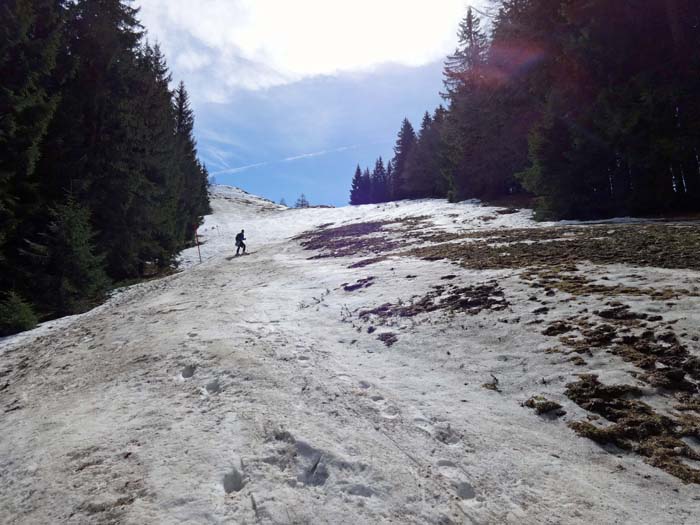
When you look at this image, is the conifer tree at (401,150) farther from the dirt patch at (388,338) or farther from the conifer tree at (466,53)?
the dirt patch at (388,338)

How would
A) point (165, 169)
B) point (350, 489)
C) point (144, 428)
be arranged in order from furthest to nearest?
point (165, 169), point (144, 428), point (350, 489)

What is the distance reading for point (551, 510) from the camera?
2.83m

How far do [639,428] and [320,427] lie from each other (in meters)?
3.00

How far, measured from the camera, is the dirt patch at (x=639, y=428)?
121 inches

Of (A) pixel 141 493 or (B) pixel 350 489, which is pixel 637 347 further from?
(A) pixel 141 493

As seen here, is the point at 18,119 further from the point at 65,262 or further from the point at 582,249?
the point at 582,249

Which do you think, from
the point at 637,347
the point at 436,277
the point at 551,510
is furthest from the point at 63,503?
the point at 436,277

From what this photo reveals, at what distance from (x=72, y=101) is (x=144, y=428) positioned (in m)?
14.9

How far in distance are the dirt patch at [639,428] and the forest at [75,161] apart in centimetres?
1176

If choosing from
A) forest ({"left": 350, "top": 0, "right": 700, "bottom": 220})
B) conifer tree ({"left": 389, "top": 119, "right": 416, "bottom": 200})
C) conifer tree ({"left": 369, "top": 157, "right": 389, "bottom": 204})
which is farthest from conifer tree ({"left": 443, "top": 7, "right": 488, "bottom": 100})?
conifer tree ({"left": 369, "top": 157, "right": 389, "bottom": 204})

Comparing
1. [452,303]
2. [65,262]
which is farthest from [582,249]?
[65,262]

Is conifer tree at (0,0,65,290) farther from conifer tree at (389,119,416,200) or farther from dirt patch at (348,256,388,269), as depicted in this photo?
conifer tree at (389,119,416,200)

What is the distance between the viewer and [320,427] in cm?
396

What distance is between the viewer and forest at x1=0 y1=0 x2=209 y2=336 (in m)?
10.2
